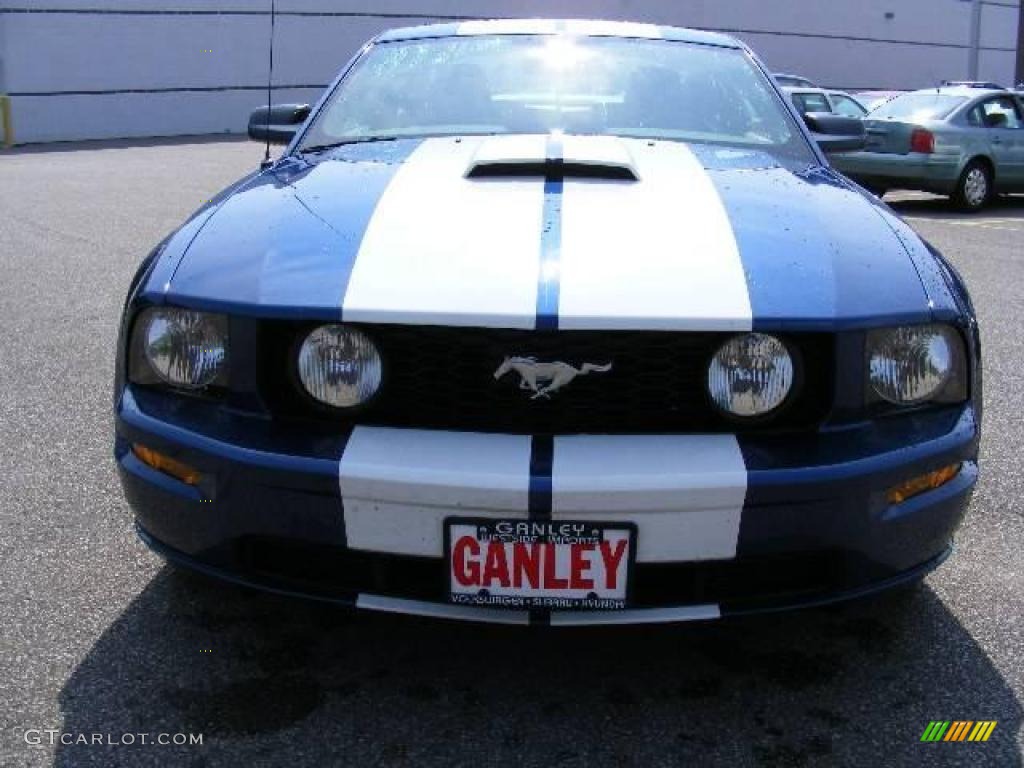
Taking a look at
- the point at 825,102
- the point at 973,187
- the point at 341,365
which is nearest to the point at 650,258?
the point at 341,365

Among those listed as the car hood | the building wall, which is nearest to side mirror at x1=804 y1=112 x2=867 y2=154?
the car hood

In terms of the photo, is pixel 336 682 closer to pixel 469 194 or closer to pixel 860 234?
pixel 469 194

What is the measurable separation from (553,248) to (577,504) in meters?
0.59

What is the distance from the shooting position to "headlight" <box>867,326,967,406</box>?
2.38m

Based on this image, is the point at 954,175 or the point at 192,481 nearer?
the point at 192,481

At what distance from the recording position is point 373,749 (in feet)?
7.45

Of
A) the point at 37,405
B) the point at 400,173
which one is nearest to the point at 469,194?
the point at 400,173

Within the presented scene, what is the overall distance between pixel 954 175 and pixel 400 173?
10173 millimetres

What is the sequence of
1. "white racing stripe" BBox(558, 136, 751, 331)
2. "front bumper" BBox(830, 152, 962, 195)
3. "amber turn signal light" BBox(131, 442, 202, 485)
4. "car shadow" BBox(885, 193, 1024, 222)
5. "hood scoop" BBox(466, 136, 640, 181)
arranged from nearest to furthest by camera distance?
"white racing stripe" BBox(558, 136, 751, 331), "amber turn signal light" BBox(131, 442, 202, 485), "hood scoop" BBox(466, 136, 640, 181), "front bumper" BBox(830, 152, 962, 195), "car shadow" BBox(885, 193, 1024, 222)

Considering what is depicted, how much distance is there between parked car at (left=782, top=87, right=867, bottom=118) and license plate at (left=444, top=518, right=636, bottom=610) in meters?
14.0


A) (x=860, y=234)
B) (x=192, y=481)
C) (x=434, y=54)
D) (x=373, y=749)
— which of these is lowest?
(x=373, y=749)

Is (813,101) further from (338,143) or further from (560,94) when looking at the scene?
(338,143)

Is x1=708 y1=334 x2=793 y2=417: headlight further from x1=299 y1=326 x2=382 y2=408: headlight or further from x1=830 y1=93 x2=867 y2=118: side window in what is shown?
x1=830 y1=93 x2=867 y2=118: side window

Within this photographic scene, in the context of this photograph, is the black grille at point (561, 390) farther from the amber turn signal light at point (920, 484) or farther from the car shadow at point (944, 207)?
the car shadow at point (944, 207)
